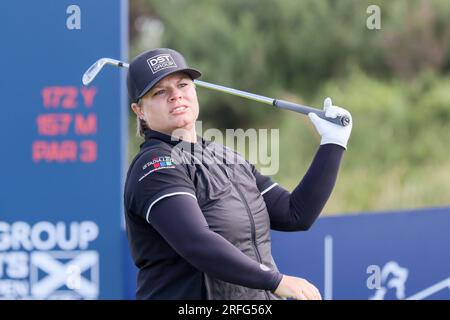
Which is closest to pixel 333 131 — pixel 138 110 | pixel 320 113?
pixel 320 113

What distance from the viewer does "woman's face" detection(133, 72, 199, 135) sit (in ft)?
8.29

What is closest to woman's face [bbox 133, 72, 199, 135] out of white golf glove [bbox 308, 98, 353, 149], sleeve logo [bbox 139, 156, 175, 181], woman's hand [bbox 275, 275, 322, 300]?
sleeve logo [bbox 139, 156, 175, 181]

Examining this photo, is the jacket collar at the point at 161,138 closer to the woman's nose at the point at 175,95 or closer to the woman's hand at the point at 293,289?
the woman's nose at the point at 175,95

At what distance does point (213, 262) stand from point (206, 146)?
1.56ft

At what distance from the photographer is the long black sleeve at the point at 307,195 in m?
2.62

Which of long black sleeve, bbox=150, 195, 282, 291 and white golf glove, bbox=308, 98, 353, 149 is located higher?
white golf glove, bbox=308, 98, 353, 149

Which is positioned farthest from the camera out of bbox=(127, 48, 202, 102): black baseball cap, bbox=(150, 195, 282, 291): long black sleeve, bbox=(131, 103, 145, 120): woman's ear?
bbox=(131, 103, 145, 120): woman's ear

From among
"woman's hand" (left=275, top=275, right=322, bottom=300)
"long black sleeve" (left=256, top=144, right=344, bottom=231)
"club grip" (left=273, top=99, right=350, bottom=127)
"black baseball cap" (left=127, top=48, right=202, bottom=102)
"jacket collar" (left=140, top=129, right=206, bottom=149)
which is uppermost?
"black baseball cap" (left=127, top=48, right=202, bottom=102)

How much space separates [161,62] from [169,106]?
5.2 inches

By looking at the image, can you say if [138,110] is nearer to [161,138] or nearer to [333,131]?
[161,138]

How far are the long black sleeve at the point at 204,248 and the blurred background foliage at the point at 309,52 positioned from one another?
24.9 feet

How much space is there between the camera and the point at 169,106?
2527 mm

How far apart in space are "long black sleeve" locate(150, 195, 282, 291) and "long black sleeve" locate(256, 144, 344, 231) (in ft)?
1.41

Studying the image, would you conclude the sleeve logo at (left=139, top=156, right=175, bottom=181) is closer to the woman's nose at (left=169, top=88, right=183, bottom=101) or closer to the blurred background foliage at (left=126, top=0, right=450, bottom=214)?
the woman's nose at (left=169, top=88, right=183, bottom=101)
